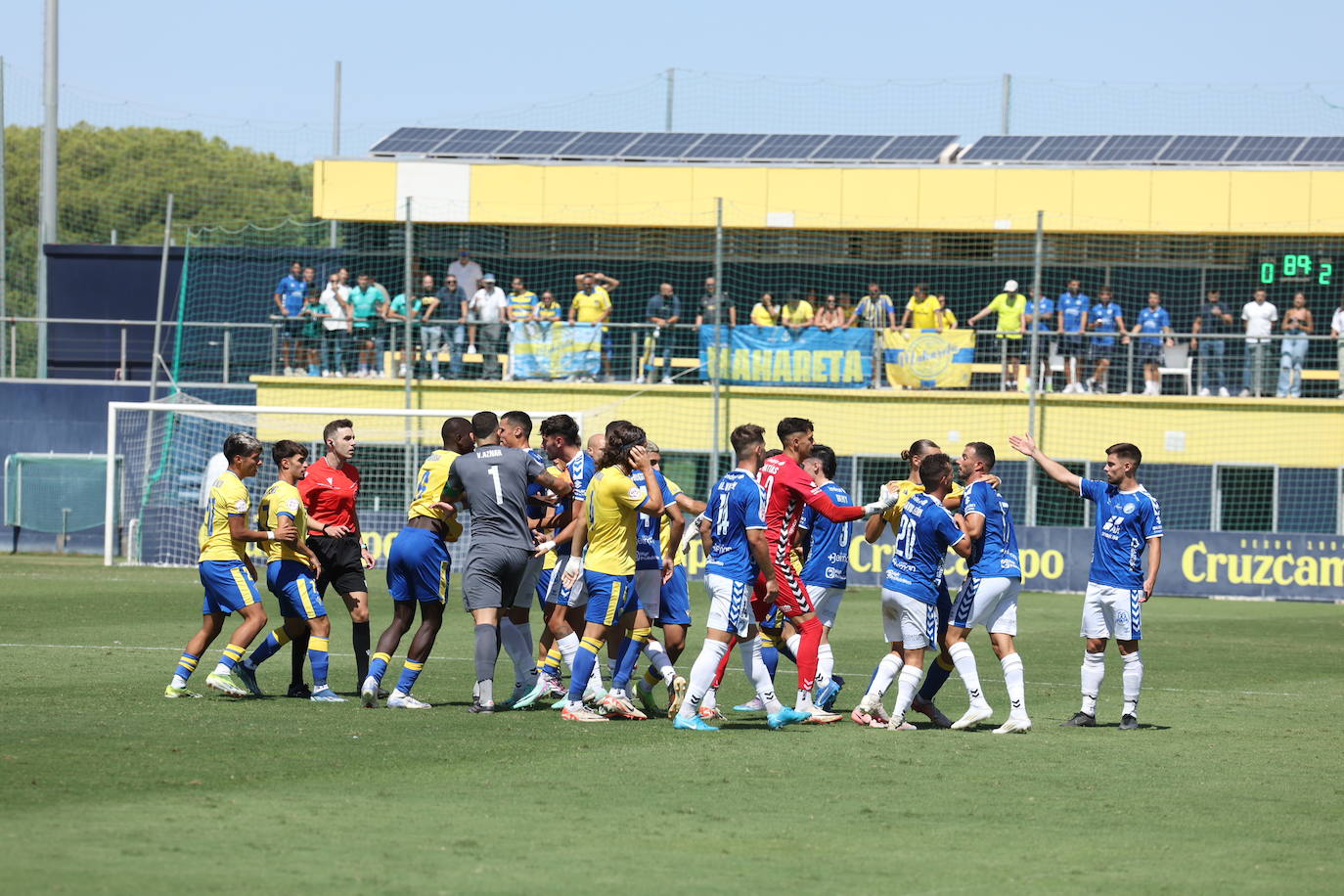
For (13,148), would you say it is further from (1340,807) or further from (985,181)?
(1340,807)

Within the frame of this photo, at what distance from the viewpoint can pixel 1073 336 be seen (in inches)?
1146

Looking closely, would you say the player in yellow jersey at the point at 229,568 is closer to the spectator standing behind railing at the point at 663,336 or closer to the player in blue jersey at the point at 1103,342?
the spectator standing behind railing at the point at 663,336

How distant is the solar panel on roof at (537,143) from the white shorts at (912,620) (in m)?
24.9

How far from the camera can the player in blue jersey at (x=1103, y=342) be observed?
29094mm

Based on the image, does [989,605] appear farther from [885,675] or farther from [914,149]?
[914,149]

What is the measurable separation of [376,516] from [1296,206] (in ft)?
57.3

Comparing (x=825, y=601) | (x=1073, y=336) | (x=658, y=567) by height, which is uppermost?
(x=1073, y=336)

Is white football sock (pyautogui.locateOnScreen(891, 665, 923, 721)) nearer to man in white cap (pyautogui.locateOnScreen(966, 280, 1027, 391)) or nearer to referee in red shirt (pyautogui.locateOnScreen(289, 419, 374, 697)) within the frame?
referee in red shirt (pyautogui.locateOnScreen(289, 419, 374, 697))

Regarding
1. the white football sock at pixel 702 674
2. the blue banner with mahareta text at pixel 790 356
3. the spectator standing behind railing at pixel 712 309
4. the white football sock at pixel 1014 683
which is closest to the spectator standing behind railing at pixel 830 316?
the blue banner with mahareta text at pixel 790 356

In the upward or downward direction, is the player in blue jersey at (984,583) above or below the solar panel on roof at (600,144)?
below

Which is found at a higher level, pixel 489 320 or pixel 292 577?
pixel 489 320

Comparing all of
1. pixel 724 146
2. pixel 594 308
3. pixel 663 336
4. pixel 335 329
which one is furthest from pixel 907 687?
pixel 724 146

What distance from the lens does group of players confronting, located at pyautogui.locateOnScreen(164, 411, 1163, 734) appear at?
11406 mm

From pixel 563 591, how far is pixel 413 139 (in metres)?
25.1
